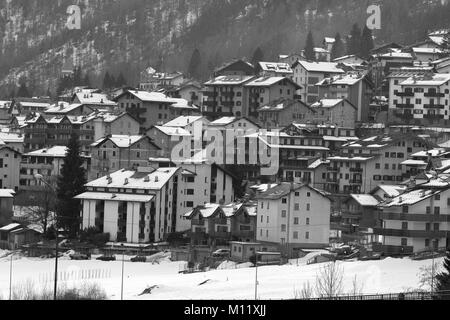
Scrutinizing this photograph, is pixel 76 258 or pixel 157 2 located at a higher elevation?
pixel 157 2

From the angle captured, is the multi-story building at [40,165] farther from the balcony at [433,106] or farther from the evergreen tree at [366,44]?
the evergreen tree at [366,44]

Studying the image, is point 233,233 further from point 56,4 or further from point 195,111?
point 56,4

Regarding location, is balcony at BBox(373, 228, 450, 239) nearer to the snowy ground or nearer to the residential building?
the snowy ground

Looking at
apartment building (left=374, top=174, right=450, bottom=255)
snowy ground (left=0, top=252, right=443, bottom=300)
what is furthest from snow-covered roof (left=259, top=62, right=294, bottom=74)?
apartment building (left=374, top=174, right=450, bottom=255)
